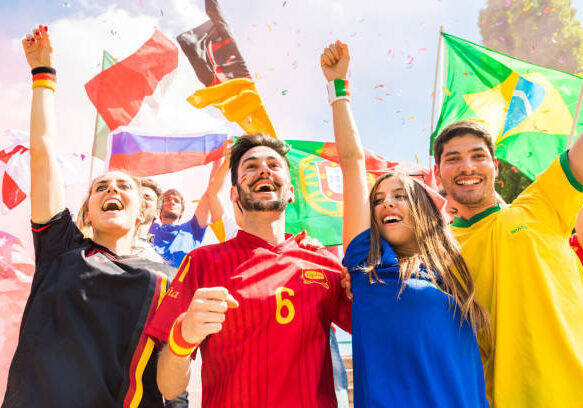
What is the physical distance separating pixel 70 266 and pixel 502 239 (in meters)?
2.43

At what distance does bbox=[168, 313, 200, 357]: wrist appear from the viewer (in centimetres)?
178

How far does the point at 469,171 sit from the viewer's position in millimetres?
2734

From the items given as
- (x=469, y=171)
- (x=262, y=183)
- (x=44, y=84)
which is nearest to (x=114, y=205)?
(x=44, y=84)

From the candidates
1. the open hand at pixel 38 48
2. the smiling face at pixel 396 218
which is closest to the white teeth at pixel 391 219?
the smiling face at pixel 396 218

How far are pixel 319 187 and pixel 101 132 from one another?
362 cm

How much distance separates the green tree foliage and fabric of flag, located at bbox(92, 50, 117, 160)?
970 inches

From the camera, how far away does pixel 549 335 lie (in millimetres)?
2098

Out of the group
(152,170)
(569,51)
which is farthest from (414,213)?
(569,51)

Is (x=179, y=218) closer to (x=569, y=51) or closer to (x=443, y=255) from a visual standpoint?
(x=443, y=255)

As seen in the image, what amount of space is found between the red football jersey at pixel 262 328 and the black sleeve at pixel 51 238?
92cm

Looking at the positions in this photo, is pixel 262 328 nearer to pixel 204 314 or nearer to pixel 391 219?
pixel 204 314

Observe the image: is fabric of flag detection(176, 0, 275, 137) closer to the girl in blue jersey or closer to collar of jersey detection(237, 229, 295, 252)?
the girl in blue jersey

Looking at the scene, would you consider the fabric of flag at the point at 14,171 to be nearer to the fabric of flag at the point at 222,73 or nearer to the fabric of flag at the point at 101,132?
the fabric of flag at the point at 101,132

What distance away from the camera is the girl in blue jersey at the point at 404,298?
1826mm
